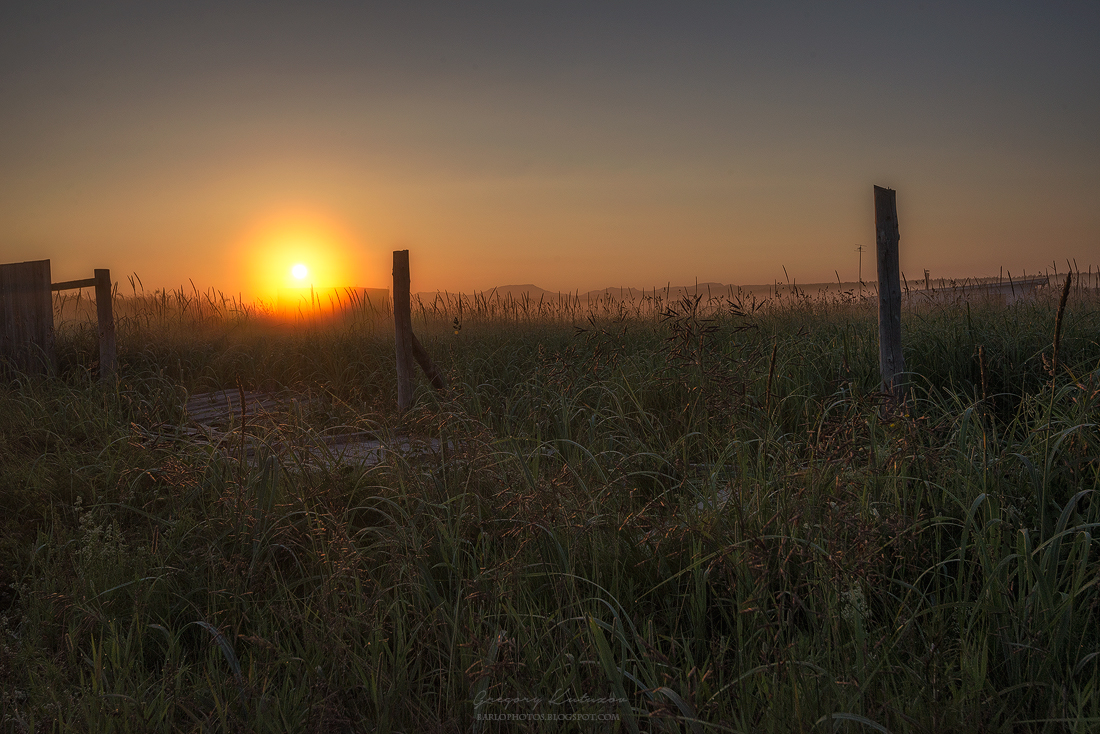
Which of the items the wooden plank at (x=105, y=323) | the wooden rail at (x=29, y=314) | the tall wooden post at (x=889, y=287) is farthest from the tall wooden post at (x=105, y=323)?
the tall wooden post at (x=889, y=287)

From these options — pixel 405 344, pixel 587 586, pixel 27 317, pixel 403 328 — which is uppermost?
pixel 27 317

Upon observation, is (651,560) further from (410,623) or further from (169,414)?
(169,414)

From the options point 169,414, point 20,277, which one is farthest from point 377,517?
point 20,277

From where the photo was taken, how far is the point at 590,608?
7.34 feet

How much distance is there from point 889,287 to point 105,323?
8.14 m

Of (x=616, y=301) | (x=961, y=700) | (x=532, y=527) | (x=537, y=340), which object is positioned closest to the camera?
(x=961, y=700)

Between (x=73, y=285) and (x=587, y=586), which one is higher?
(x=73, y=285)

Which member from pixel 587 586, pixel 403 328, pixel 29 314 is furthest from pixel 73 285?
pixel 587 586

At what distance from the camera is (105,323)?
7438 millimetres

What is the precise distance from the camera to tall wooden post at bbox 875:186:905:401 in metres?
4.63

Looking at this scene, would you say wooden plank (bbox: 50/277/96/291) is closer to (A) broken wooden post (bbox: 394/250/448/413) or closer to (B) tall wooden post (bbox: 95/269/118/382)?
(B) tall wooden post (bbox: 95/269/118/382)

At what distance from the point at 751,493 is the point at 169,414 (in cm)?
547

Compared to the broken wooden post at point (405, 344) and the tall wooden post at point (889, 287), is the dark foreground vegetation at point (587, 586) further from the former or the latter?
the broken wooden post at point (405, 344)

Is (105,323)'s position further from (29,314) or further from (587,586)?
(587,586)
